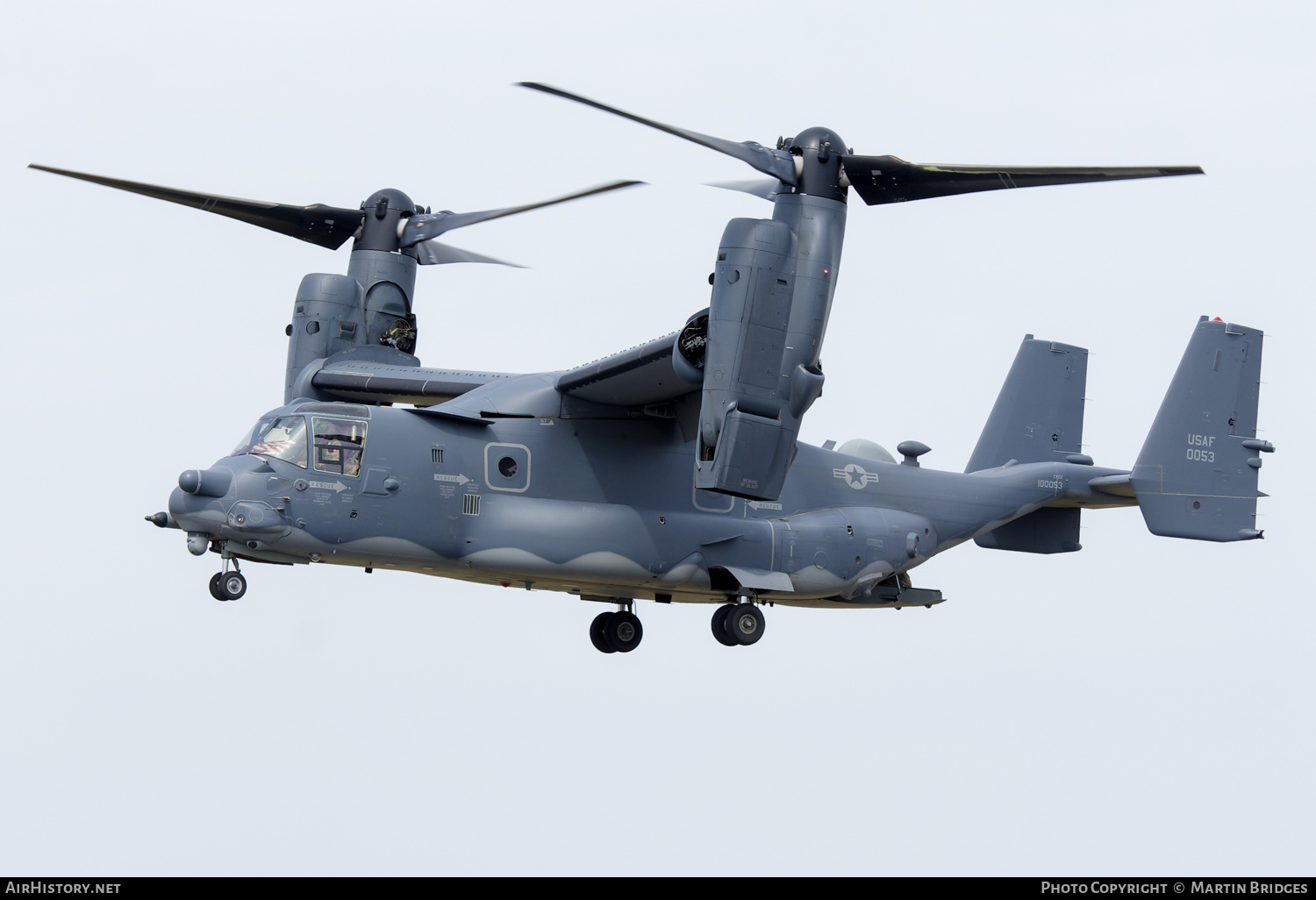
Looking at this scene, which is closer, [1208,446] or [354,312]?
[1208,446]

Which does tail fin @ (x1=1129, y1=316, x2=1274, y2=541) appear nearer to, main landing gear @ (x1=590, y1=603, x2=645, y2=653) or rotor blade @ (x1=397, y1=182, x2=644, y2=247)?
main landing gear @ (x1=590, y1=603, x2=645, y2=653)

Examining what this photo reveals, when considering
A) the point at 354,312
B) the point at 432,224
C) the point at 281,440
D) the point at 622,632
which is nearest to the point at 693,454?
the point at 622,632

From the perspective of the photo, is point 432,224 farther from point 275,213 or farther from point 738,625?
point 738,625

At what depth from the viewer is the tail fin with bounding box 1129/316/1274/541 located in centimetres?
1927

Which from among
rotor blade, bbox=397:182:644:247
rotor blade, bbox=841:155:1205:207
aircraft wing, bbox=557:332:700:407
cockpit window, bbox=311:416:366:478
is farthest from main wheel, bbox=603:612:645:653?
rotor blade, bbox=841:155:1205:207

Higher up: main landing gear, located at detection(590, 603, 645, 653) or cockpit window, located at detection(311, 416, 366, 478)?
cockpit window, located at detection(311, 416, 366, 478)

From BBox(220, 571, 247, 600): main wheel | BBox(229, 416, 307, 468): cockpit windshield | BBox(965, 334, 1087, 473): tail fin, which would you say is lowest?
BBox(220, 571, 247, 600): main wheel

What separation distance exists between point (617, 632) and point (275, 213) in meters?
6.22

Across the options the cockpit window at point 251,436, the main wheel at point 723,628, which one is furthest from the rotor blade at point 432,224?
the main wheel at point 723,628

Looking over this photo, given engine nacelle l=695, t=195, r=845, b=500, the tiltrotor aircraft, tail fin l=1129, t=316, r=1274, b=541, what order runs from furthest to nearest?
tail fin l=1129, t=316, r=1274, b=541, the tiltrotor aircraft, engine nacelle l=695, t=195, r=845, b=500

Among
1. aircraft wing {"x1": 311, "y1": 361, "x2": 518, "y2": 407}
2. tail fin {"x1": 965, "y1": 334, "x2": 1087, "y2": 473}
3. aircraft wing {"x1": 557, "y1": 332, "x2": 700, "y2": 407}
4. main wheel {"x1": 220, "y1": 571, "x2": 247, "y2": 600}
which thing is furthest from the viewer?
tail fin {"x1": 965, "y1": 334, "x2": 1087, "y2": 473}

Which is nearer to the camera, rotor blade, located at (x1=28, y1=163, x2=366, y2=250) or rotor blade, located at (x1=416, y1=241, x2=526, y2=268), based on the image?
rotor blade, located at (x1=28, y1=163, x2=366, y2=250)

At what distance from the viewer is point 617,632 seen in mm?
18938

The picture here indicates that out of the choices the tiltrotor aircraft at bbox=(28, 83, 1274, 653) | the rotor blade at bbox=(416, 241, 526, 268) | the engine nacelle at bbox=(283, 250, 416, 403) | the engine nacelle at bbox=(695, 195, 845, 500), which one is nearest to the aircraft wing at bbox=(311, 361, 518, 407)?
the tiltrotor aircraft at bbox=(28, 83, 1274, 653)
